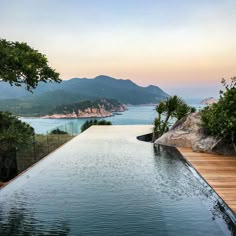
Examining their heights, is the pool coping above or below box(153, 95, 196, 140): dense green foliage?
below

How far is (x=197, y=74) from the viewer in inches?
890

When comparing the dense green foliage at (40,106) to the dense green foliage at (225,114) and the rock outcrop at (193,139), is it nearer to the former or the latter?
the rock outcrop at (193,139)

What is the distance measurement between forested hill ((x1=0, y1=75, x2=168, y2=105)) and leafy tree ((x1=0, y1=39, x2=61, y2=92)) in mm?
20264

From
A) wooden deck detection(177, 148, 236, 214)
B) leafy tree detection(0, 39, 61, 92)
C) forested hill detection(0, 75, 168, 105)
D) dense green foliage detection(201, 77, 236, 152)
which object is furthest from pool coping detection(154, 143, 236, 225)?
forested hill detection(0, 75, 168, 105)

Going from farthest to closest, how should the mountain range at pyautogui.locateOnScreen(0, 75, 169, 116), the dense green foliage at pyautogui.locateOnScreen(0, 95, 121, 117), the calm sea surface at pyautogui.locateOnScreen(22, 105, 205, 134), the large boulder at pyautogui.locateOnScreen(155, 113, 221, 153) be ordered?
the mountain range at pyautogui.locateOnScreen(0, 75, 169, 116) → the dense green foliage at pyautogui.locateOnScreen(0, 95, 121, 117) → the calm sea surface at pyautogui.locateOnScreen(22, 105, 205, 134) → the large boulder at pyautogui.locateOnScreen(155, 113, 221, 153)

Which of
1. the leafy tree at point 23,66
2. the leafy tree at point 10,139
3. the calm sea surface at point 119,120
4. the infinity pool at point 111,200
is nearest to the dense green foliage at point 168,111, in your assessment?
the calm sea surface at point 119,120

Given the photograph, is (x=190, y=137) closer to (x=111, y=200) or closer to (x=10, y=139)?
(x=10, y=139)

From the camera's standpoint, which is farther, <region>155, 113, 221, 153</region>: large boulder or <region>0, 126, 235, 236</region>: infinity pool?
<region>155, 113, 221, 153</region>: large boulder

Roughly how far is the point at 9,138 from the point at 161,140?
4661 millimetres

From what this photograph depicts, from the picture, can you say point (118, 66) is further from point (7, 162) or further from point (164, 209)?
point (164, 209)

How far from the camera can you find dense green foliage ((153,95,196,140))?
12.2 meters

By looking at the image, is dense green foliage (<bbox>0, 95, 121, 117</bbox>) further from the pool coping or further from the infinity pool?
the pool coping

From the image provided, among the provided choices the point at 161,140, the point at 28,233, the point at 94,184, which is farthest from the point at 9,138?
the point at 161,140

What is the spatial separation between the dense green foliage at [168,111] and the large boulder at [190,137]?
127 cm
